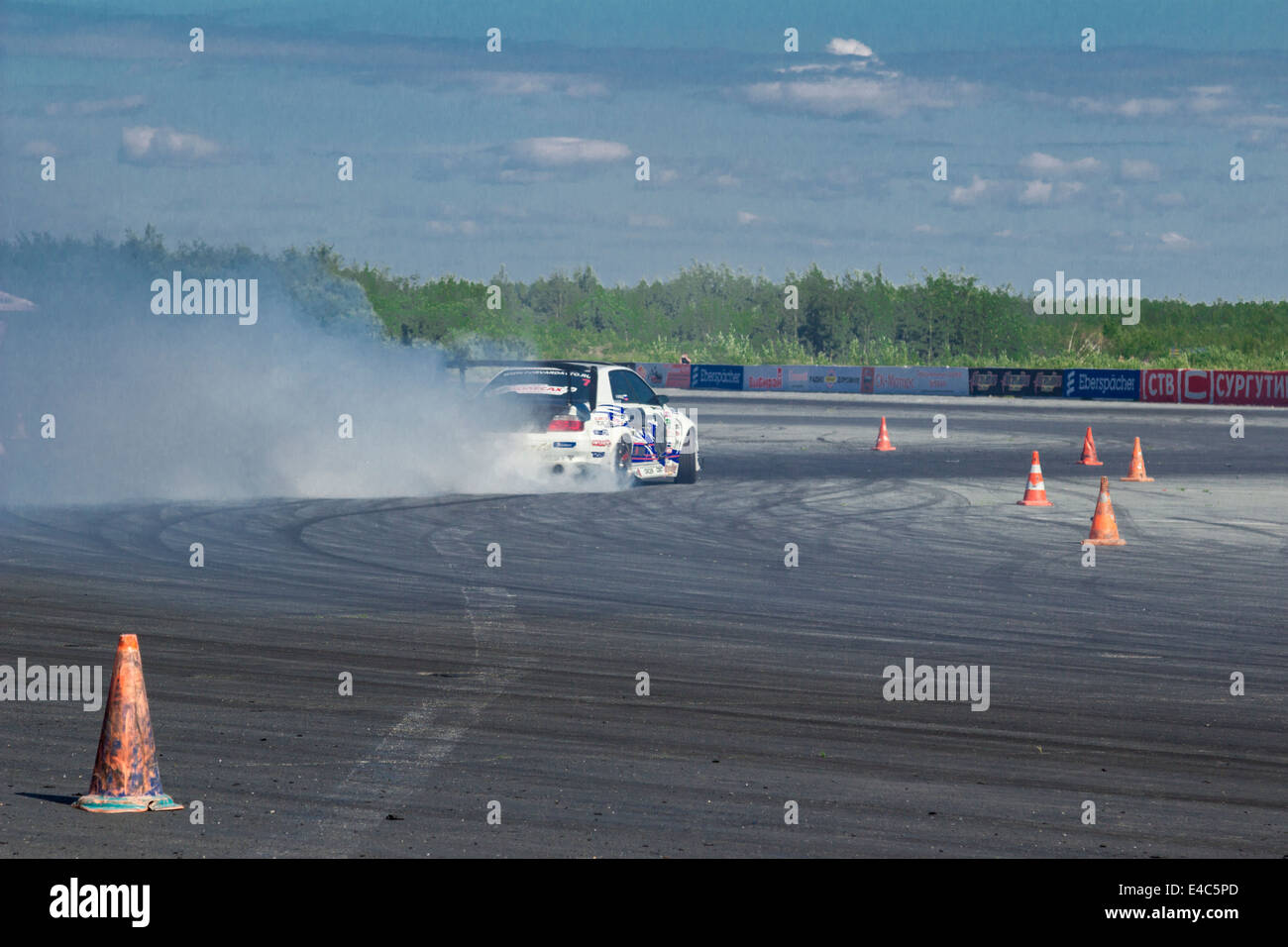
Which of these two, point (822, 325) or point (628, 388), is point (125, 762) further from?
point (822, 325)

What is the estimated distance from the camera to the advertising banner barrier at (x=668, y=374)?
203ft

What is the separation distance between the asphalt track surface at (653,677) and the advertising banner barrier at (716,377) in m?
42.7

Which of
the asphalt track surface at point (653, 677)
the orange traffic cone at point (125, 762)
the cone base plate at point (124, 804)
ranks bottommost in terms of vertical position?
the asphalt track surface at point (653, 677)

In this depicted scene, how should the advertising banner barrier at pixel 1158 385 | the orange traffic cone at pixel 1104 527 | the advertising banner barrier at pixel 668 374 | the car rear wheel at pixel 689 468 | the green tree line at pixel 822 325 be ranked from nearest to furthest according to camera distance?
the orange traffic cone at pixel 1104 527 → the car rear wheel at pixel 689 468 → the advertising banner barrier at pixel 1158 385 → the advertising banner barrier at pixel 668 374 → the green tree line at pixel 822 325

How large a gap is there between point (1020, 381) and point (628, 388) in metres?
37.4

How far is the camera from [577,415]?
20.2m

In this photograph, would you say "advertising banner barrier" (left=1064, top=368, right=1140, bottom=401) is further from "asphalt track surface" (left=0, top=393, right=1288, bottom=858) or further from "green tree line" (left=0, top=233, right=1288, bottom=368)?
"asphalt track surface" (left=0, top=393, right=1288, bottom=858)

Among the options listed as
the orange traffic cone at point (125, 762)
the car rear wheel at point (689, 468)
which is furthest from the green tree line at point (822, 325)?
the orange traffic cone at point (125, 762)

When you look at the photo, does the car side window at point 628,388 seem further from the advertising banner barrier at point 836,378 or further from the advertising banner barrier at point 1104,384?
the advertising banner barrier at point 836,378

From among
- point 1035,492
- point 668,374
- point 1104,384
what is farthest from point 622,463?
point 668,374

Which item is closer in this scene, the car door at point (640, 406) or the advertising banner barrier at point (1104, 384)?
the car door at point (640, 406)
